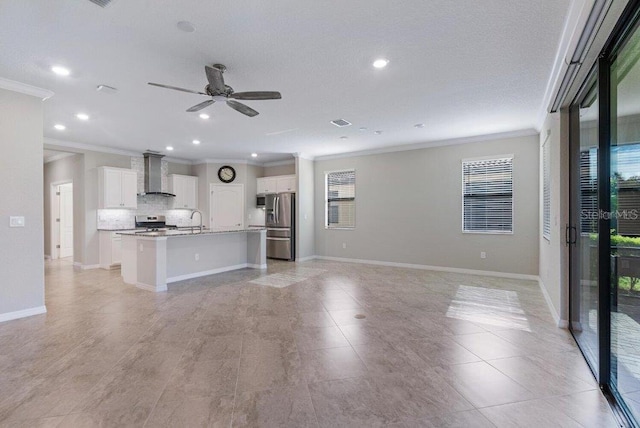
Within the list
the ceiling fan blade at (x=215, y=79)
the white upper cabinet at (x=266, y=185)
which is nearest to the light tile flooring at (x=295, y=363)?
the ceiling fan blade at (x=215, y=79)

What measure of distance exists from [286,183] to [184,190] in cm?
276

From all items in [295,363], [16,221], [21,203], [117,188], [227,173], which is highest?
[227,173]

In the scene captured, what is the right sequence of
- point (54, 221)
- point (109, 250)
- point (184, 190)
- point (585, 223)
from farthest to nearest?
point (184, 190) < point (54, 221) < point (109, 250) < point (585, 223)

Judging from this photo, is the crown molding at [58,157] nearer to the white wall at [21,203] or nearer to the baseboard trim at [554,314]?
the white wall at [21,203]

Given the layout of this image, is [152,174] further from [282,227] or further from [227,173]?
[282,227]

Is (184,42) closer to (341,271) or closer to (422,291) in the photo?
(422,291)

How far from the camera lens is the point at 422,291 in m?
4.77

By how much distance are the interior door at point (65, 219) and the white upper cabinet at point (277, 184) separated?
5144mm

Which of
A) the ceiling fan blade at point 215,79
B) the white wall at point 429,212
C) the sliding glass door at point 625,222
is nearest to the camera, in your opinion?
the sliding glass door at point 625,222

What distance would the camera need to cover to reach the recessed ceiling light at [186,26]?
96.2 inches

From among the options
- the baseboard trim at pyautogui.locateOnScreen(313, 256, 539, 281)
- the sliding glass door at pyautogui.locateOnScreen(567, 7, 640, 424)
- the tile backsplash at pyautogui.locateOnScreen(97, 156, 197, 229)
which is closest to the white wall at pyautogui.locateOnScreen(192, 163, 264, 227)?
the tile backsplash at pyautogui.locateOnScreen(97, 156, 197, 229)

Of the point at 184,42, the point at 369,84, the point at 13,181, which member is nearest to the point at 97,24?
the point at 184,42

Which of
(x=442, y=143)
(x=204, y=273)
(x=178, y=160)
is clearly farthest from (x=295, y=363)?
(x=178, y=160)

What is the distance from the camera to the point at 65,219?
8453 mm
